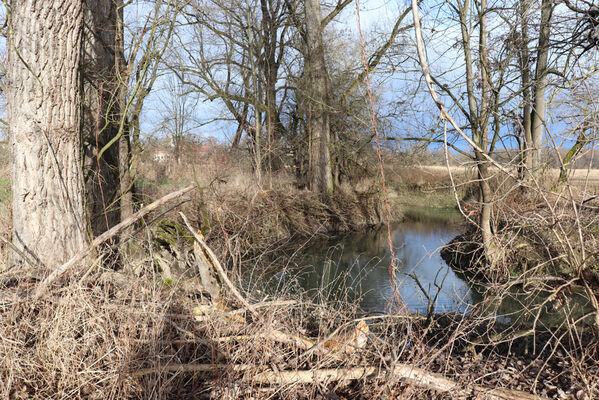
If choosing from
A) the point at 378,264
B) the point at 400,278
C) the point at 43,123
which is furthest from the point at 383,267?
the point at 43,123

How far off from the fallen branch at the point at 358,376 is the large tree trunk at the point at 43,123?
2002 mm

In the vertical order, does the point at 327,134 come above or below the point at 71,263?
above

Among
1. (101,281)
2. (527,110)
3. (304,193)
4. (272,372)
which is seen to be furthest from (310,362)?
(304,193)

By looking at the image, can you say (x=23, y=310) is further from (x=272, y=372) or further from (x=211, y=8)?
(x=211, y=8)

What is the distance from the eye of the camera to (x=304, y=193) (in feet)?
45.3

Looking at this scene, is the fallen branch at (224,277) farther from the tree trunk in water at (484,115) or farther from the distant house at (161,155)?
the distant house at (161,155)

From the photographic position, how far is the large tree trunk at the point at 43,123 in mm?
4055

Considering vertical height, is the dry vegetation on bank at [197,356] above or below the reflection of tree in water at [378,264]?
above

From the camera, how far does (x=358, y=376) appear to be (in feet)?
10.6

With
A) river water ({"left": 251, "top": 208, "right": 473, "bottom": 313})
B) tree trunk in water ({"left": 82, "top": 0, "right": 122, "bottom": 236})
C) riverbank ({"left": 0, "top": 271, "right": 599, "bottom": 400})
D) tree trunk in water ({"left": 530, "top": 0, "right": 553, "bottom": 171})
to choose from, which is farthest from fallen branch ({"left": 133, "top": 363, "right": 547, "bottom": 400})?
tree trunk in water ({"left": 530, "top": 0, "right": 553, "bottom": 171})

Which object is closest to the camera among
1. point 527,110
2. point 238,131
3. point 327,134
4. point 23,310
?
point 23,310

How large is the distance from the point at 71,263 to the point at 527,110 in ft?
32.4

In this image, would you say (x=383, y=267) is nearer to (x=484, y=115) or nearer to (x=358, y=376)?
(x=484, y=115)

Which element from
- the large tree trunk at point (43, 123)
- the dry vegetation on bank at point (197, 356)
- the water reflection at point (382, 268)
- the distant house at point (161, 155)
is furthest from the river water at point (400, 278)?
the distant house at point (161, 155)
